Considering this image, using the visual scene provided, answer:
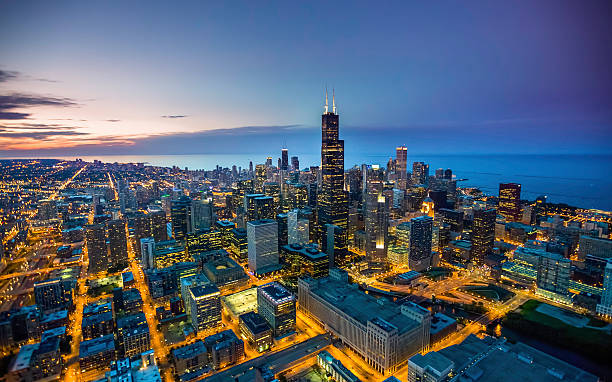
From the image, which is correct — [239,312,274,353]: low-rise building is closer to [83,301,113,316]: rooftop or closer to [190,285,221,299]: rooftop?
[190,285,221,299]: rooftop

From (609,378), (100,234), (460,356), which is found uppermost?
(100,234)

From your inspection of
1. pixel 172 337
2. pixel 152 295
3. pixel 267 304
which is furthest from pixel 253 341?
pixel 152 295

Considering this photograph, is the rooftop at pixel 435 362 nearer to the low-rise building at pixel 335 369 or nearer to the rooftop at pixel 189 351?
the low-rise building at pixel 335 369

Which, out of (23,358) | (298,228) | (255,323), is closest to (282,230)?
(298,228)

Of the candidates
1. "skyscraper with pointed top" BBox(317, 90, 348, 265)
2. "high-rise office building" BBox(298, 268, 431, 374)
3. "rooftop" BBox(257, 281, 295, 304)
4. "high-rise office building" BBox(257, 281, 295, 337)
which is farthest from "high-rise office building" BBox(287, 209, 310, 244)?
"high-rise office building" BBox(257, 281, 295, 337)

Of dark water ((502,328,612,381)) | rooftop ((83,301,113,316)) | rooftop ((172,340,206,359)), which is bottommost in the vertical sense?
dark water ((502,328,612,381))

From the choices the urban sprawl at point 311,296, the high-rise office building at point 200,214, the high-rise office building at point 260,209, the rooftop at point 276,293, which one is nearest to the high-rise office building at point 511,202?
the urban sprawl at point 311,296

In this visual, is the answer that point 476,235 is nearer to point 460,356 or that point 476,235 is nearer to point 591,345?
point 591,345

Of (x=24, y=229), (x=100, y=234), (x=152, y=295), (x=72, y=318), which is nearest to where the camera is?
(x=72, y=318)
